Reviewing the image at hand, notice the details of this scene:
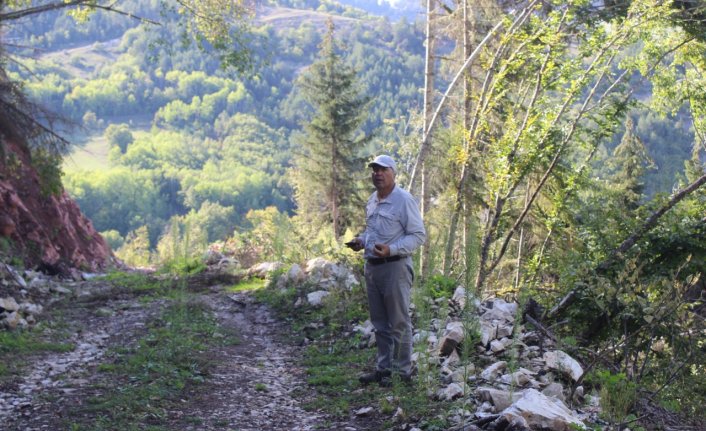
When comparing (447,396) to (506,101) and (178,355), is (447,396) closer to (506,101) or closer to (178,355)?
(178,355)

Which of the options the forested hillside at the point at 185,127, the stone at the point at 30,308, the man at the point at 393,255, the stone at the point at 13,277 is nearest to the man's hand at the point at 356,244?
the man at the point at 393,255

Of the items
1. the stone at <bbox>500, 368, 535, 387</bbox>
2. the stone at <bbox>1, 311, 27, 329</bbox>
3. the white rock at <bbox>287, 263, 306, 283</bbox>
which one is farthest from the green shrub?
the white rock at <bbox>287, 263, 306, 283</bbox>

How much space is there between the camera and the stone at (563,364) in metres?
5.51

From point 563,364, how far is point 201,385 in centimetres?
330

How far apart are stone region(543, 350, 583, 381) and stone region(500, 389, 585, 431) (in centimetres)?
110

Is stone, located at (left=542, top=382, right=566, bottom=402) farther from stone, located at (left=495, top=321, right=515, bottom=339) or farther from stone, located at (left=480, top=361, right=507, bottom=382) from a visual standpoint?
stone, located at (left=495, top=321, right=515, bottom=339)

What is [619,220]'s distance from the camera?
945cm

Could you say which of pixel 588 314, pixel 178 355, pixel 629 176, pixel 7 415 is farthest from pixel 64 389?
pixel 629 176

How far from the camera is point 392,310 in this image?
5777 millimetres

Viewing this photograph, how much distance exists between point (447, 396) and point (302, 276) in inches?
254

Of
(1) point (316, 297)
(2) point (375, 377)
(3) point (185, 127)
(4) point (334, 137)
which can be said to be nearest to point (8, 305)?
(1) point (316, 297)

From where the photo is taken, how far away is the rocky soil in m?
5.12

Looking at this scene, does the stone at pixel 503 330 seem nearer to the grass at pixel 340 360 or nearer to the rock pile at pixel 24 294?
the grass at pixel 340 360

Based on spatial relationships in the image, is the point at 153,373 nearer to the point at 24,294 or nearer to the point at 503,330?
the point at 503,330
